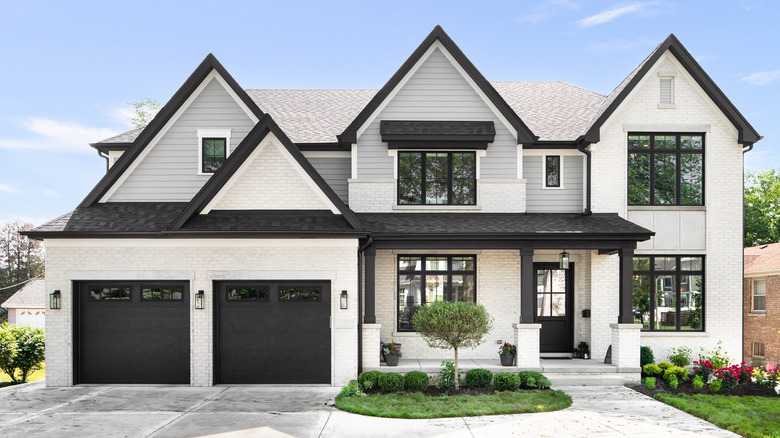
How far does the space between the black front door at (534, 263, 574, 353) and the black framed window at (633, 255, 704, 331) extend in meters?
1.73

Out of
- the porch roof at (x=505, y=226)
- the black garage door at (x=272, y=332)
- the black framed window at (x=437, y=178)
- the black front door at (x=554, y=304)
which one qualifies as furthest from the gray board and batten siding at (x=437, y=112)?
the black garage door at (x=272, y=332)


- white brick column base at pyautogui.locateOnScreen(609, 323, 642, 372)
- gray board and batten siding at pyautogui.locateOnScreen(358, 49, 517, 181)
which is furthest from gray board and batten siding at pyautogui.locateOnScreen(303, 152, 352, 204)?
white brick column base at pyautogui.locateOnScreen(609, 323, 642, 372)

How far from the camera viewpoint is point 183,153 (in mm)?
14320

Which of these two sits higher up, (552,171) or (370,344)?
(552,171)

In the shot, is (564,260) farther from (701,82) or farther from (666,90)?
(701,82)

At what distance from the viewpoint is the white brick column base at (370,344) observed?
1287 centimetres

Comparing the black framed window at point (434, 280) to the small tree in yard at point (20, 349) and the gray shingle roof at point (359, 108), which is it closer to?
the gray shingle roof at point (359, 108)

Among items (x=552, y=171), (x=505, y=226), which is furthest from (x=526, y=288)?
(x=552, y=171)

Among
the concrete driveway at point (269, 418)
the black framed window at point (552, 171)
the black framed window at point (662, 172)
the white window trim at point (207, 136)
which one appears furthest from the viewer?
the black framed window at point (552, 171)

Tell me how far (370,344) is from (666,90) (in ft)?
34.8

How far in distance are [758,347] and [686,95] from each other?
547 inches

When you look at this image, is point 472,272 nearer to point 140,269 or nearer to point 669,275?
point 669,275

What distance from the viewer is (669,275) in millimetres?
15062

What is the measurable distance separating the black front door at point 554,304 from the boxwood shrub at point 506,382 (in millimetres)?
3468
